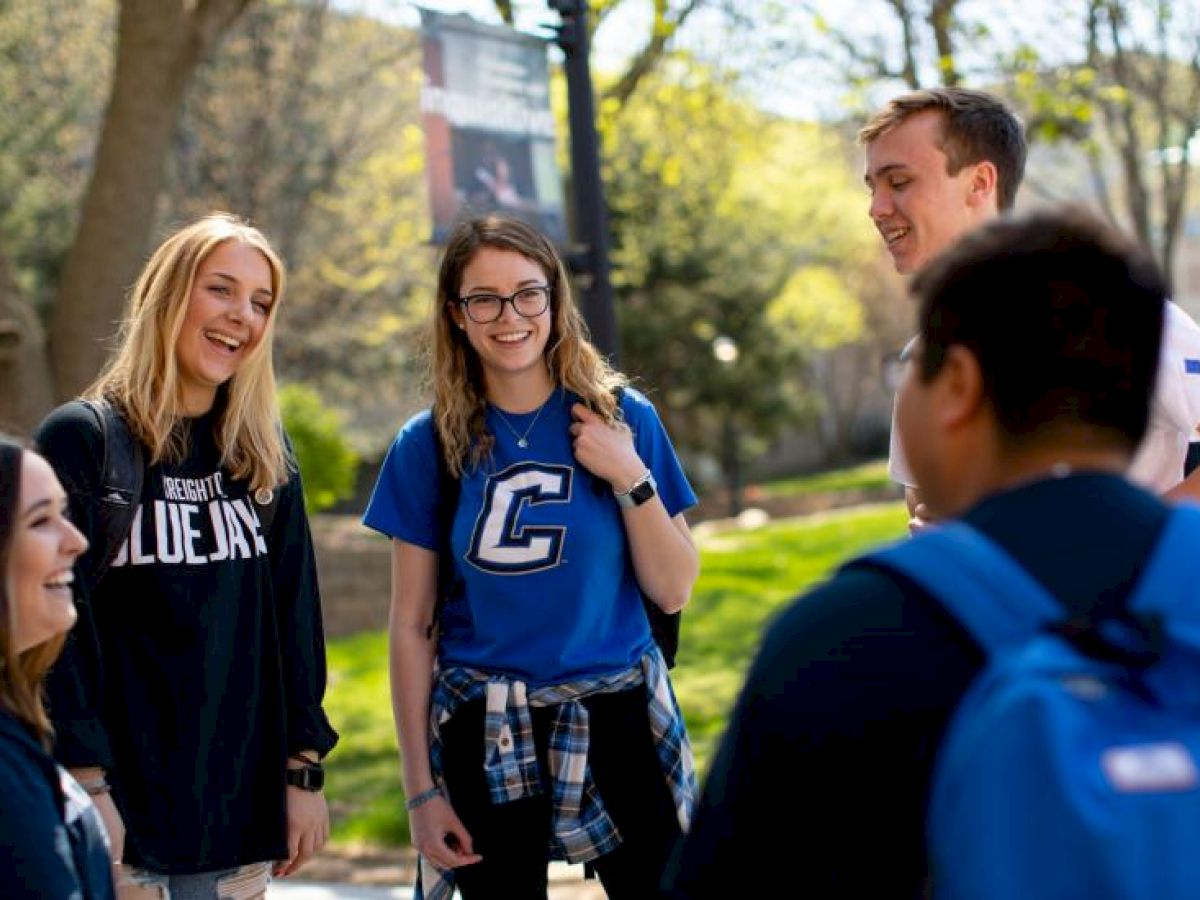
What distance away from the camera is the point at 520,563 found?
3.29 meters

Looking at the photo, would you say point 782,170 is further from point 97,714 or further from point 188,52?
point 97,714

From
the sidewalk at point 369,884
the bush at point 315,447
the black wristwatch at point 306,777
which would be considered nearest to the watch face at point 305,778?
the black wristwatch at point 306,777

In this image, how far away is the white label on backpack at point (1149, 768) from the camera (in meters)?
1.37

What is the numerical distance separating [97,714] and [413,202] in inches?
746

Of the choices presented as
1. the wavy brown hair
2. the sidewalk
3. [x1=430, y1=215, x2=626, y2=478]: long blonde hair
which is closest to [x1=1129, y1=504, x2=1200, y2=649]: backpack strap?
the wavy brown hair

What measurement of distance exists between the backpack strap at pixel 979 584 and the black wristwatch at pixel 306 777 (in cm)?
219

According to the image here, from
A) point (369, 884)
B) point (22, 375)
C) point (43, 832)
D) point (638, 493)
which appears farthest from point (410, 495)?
point (22, 375)

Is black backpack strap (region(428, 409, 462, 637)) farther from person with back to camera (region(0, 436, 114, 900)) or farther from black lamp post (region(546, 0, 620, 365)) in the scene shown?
black lamp post (region(546, 0, 620, 365))

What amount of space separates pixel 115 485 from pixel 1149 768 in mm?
2306

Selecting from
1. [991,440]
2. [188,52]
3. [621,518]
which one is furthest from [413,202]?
[991,440]

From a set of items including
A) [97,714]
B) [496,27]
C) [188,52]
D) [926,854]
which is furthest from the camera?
[188,52]

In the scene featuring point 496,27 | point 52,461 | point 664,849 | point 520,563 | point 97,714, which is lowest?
point 664,849

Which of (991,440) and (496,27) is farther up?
(496,27)

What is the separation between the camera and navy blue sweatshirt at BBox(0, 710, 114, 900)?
1.87 metres
